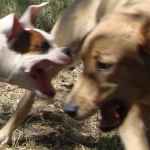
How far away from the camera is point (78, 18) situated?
10.3ft

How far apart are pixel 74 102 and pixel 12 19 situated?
0.84m

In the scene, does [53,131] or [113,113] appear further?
[53,131]

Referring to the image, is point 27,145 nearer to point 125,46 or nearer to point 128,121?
point 128,121

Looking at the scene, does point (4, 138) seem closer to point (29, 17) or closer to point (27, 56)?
point (27, 56)

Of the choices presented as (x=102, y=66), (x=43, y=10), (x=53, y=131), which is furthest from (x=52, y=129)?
(x=43, y=10)

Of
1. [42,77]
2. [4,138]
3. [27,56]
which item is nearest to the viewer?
[27,56]

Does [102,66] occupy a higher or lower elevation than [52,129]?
higher

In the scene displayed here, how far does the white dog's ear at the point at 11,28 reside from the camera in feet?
8.57

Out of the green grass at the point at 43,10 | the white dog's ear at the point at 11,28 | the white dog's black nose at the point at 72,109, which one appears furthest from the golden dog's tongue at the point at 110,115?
the green grass at the point at 43,10

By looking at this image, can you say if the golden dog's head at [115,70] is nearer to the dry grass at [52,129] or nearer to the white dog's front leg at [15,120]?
the dry grass at [52,129]

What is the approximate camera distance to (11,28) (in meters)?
2.62

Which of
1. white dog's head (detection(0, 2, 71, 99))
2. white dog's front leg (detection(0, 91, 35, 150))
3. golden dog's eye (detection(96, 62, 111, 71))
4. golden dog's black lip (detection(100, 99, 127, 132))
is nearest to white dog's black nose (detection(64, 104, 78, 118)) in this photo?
golden dog's black lip (detection(100, 99, 127, 132))

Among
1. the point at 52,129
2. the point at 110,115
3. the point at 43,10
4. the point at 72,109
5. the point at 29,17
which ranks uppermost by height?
the point at 29,17

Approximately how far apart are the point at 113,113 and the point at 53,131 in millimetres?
1211
